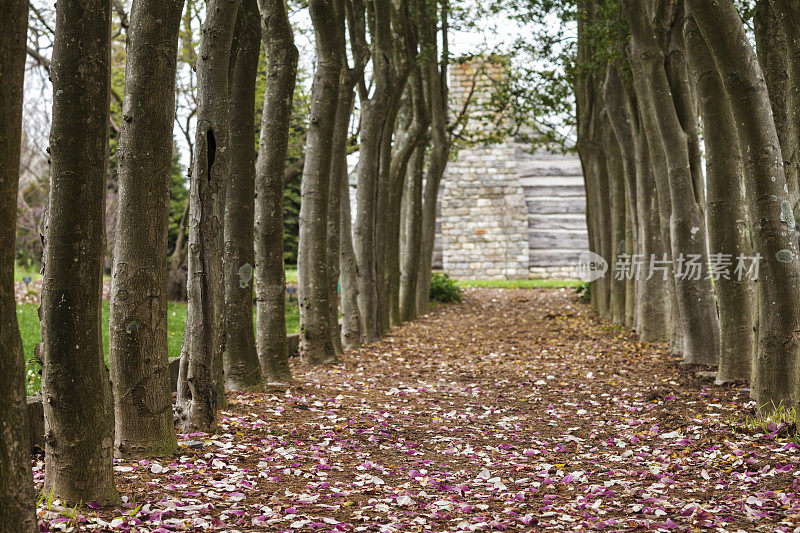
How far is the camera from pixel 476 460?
5172 millimetres

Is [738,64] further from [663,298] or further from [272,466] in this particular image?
[663,298]

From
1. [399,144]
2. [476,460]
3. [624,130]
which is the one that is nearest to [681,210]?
[624,130]

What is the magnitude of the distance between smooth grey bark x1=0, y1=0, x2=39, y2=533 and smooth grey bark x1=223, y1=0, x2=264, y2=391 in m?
3.65

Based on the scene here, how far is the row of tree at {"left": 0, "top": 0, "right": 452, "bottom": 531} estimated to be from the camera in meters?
3.42

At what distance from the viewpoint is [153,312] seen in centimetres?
441

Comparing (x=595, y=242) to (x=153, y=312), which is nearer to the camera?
(x=153, y=312)

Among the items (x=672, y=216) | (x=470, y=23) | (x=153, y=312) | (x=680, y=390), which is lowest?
(x=680, y=390)

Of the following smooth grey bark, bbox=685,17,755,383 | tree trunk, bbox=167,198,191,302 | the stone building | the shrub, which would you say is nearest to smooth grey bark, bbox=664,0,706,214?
smooth grey bark, bbox=685,17,755,383

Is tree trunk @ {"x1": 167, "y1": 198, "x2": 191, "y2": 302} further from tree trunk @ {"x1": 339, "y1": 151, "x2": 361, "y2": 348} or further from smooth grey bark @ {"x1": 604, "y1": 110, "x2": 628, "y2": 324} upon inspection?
smooth grey bark @ {"x1": 604, "y1": 110, "x2": 628, "y2": 324}

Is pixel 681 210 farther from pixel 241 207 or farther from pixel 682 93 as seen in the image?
pixel 241 207

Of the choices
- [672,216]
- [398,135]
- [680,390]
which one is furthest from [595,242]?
[680,390]

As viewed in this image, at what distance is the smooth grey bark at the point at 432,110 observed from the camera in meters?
12.7

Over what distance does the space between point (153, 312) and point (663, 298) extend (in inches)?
310

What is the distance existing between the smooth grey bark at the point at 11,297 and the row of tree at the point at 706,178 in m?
4.31
